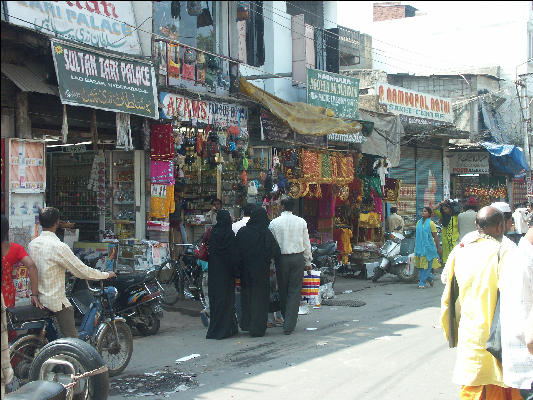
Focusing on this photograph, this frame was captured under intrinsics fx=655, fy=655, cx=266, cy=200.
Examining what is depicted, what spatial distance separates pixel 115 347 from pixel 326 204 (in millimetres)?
10372

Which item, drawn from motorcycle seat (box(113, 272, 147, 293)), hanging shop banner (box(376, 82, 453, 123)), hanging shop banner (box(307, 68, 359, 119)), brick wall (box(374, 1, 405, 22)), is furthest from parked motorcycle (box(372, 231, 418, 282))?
brick wall (box(374, 1, 405, 22))

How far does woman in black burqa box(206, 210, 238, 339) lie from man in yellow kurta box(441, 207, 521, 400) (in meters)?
4.75

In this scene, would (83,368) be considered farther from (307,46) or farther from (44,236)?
(307,46)

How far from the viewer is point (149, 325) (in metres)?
8.91

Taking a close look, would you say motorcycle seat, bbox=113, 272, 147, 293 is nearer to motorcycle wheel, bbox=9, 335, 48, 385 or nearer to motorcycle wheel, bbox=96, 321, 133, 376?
motorcycle wheel, bbox=96, 321, 133, 376

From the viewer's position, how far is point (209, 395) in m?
6.01

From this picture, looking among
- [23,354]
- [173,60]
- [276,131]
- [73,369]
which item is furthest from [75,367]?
[276,131]

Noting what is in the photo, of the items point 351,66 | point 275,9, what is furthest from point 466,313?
point 351,66

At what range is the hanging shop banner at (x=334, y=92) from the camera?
48.3 ft

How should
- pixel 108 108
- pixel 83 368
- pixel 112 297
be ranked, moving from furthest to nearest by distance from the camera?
→ pixel 108 108
pixel 112 297
pixel 83 368

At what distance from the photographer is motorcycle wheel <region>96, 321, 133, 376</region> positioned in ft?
21.7

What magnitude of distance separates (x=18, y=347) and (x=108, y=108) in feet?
15.2

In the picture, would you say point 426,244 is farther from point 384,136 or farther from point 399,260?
point 384,136

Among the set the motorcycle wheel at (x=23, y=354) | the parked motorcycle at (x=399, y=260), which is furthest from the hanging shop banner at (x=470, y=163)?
the motorcycle wheel at (x=23, y=354)
